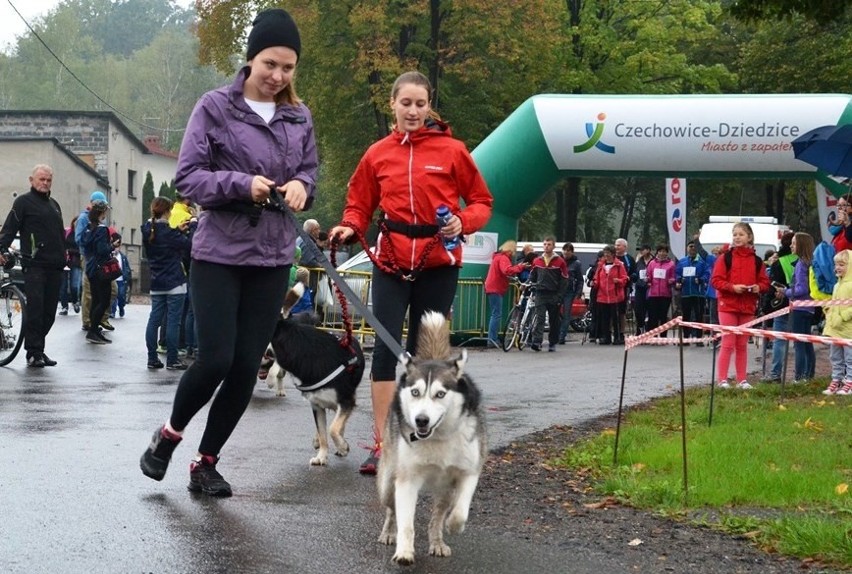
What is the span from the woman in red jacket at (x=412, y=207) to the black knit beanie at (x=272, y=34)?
2.80 ft

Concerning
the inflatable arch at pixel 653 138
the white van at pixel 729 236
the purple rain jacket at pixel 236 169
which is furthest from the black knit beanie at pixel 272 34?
the white van at pixel 729 236

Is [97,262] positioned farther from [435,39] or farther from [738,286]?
[435,39]

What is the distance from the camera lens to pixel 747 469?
809 cm

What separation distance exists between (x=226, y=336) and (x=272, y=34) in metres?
1.48

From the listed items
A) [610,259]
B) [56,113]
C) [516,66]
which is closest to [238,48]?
[516,66]

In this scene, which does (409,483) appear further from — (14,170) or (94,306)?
(14,170)

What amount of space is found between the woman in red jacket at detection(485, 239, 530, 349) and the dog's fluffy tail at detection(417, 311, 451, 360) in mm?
16076

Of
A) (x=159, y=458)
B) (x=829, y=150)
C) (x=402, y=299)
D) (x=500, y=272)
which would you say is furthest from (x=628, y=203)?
(x=159, y=458)

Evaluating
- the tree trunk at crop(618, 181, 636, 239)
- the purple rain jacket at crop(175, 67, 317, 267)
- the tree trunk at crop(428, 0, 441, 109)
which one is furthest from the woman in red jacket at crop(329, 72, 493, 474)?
the tree trunk at crop(618, 181, 636, 239)

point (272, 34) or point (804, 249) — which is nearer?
point (272, 34)

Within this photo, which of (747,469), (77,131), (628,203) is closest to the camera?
(747,469)

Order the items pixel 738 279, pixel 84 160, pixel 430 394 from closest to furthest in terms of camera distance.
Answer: pixel 430 394 → pixel 738 279 → pixel 84 160

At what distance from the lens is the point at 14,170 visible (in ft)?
168

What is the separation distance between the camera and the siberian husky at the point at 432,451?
536 cm
